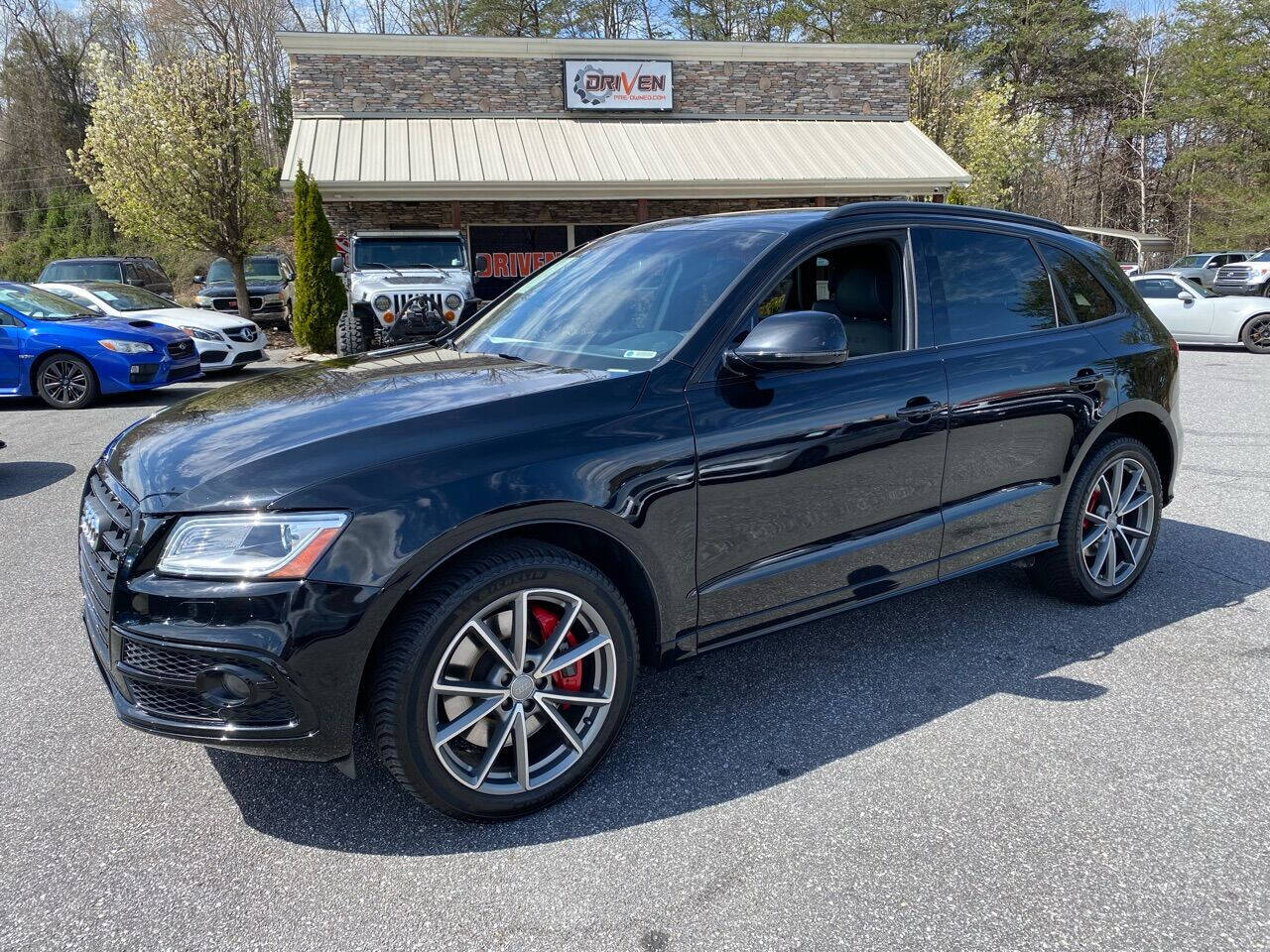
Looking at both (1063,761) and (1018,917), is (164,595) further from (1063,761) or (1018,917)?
(1063,761)

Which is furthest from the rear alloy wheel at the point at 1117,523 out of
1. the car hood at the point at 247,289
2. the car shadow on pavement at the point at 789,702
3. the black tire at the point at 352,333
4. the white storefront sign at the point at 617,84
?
the car hood at the point at 247,289

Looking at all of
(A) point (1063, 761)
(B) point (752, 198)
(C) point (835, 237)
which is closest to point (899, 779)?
(A) point (1063, 761)

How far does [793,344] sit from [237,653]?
1783 millimetres

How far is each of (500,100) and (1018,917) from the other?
19779 millimetres

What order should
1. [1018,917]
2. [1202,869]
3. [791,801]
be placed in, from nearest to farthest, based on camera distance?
[1018,917], [1202,869], [791,801]

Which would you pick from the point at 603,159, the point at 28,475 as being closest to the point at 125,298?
the point at 28,475

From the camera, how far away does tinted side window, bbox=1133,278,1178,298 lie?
1558 cm

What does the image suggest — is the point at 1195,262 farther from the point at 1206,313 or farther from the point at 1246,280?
the point at 1206,313

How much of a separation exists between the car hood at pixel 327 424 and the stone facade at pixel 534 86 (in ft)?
57.8

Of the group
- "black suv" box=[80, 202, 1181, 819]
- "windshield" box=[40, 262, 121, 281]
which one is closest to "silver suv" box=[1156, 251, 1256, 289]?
"black suv" box=[80, 202, 1181, 819]

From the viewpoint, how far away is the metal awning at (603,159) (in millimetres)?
16641

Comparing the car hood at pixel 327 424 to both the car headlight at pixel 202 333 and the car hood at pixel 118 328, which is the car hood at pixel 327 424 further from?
the car headlight at pixel 202 333

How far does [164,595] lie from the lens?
85.7 inches

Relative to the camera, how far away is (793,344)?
2668 mm
